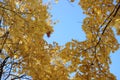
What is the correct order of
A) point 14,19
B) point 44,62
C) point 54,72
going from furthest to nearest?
A: point 44,62
point 54,72
point 14,19

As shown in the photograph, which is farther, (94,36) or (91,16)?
(91,16)

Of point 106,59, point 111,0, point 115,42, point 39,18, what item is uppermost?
point 111,0

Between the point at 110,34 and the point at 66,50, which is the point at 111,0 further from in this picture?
the point at 66,50

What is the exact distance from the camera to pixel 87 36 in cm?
355

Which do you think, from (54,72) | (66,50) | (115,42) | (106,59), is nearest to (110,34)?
(115,42)

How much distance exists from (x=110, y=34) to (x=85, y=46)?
A: 0.41 metres

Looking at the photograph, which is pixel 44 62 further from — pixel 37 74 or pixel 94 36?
pixel 94 36

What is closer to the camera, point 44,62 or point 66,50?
point 66,50

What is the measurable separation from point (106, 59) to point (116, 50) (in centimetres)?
20

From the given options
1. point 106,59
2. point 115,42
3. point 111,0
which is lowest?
point 106,59

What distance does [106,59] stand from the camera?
3396 millimetres

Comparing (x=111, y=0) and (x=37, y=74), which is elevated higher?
(x=111, y=0)

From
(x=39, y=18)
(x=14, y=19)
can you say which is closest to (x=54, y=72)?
(x=39, y=18)

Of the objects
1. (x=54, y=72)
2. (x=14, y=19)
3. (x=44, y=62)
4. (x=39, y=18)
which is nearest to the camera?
(x=14, y=19)
